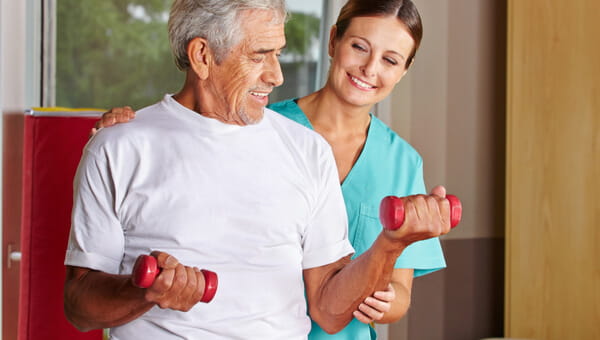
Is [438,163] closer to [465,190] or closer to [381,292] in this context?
[465,190]

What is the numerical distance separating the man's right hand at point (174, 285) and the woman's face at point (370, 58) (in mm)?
692

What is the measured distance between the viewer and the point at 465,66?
9.56ft

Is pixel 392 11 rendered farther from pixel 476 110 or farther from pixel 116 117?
pixel 476 110

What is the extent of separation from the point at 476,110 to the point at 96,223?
216 cm

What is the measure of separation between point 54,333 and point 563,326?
6.12ft

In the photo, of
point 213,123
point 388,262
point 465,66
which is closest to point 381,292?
point 388,262

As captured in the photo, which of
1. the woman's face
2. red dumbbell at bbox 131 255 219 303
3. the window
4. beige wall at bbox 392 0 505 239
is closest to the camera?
red dumbbell at bbox 131 255 219 303

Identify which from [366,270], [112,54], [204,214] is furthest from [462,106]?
[204,214]

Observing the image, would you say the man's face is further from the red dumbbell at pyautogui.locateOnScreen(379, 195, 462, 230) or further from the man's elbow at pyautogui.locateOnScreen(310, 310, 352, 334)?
the man's elbow at pyautogui.locateOnScreen(310, 310, 352, 334)

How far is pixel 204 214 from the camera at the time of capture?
1158 mm

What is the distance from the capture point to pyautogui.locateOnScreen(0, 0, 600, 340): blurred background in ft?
8.32

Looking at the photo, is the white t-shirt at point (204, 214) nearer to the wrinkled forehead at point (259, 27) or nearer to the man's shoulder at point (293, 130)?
the man's shoulder at point (293, 130)

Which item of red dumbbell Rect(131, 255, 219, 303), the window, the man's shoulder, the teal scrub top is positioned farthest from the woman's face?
the window

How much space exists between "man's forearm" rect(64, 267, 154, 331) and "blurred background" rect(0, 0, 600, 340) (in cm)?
119
